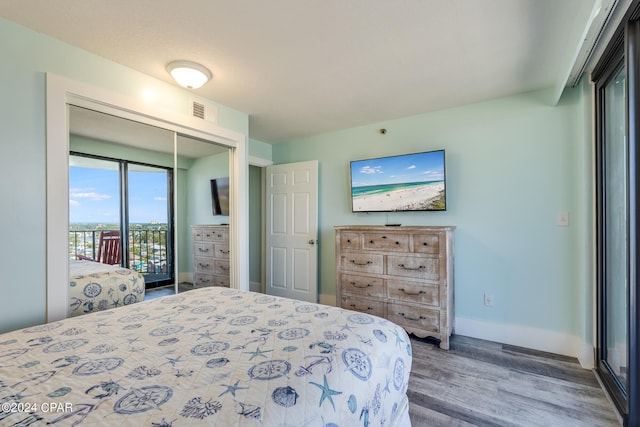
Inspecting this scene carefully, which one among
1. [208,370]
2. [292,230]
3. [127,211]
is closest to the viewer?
[208,370]

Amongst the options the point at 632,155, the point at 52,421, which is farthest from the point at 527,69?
the point at 52,421

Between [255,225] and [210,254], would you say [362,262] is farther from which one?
[255,225]

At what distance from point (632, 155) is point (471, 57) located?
1.14 metres

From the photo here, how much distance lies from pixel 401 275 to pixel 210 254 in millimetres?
1931

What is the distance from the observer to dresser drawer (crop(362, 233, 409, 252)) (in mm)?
2833

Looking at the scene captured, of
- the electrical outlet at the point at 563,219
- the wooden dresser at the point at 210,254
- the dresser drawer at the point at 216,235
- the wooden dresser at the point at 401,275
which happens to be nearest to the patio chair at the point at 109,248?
the wooden dresser at the point at 210,254

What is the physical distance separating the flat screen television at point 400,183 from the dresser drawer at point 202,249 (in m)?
1.68

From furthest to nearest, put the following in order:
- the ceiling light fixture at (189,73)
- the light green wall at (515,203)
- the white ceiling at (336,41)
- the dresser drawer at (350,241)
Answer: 1. the dresser drawer at (350,241)
2. the light green wall at (515,203)
3. the ceiling light fixture at (189,73)
4. the white ceiling at (336,41)

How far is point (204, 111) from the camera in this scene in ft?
9.11

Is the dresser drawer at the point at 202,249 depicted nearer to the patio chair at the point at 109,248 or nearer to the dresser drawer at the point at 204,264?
the dresser drawer at the point at 204,264

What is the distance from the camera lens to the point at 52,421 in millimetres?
743

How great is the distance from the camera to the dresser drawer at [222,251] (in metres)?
3.04

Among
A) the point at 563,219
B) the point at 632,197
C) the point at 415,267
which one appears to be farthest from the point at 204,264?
the point at 563,219

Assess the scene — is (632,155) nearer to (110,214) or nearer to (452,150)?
(452,150)
